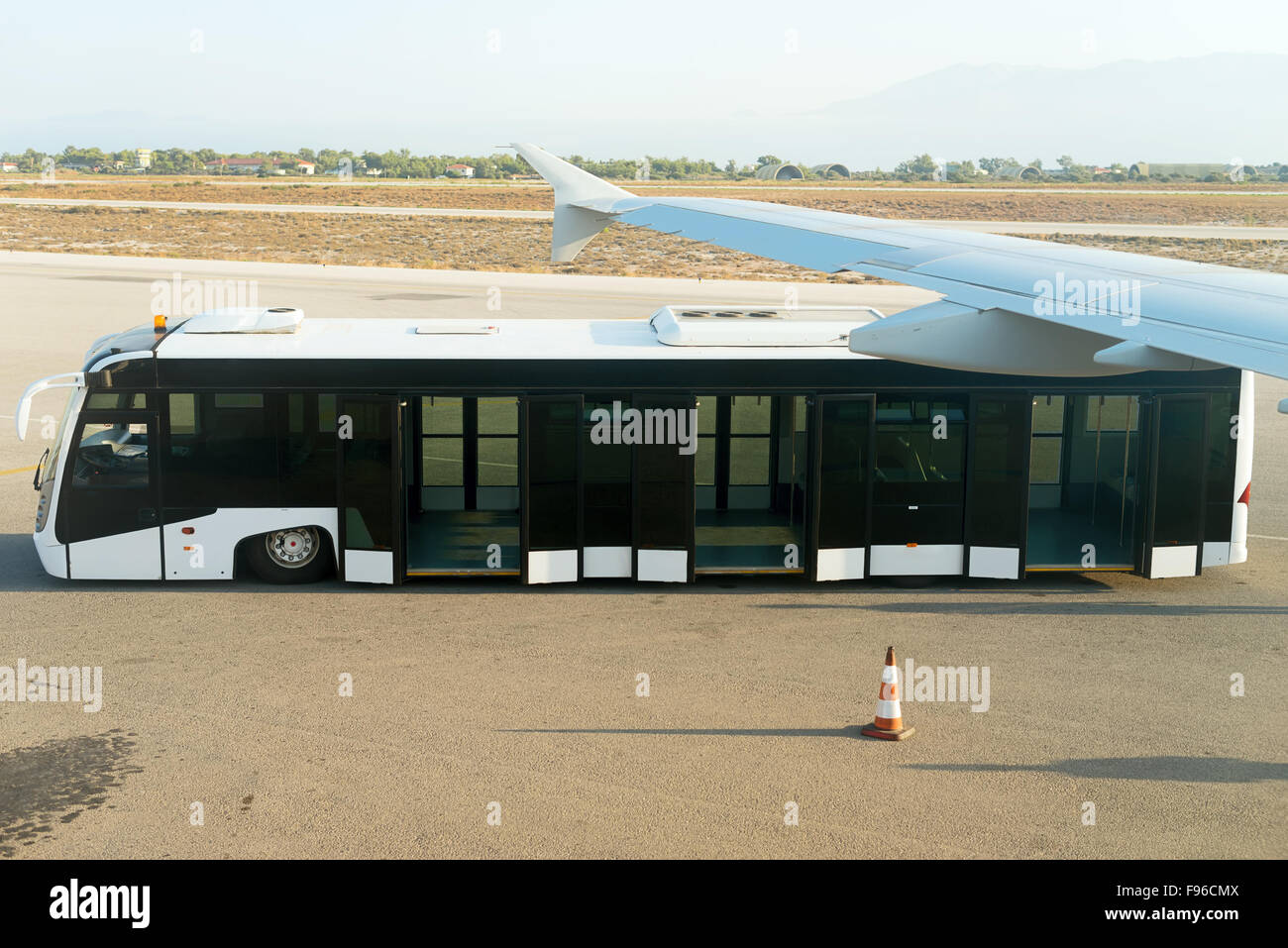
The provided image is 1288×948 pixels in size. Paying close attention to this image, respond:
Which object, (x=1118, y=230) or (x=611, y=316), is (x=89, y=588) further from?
(x=1118, y=230)

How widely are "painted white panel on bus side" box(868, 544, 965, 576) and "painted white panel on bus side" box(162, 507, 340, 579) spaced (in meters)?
6.15

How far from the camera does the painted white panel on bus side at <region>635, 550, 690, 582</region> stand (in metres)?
14.4

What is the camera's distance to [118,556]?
14156 mm

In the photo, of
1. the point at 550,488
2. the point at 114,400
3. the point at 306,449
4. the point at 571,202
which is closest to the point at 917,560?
the point at 550,488

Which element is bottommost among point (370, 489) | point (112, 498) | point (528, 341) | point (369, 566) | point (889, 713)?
point (889, 713)

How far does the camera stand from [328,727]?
10484 mm

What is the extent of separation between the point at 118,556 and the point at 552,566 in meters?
4.73

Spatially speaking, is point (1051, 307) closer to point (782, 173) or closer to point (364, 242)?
point (364, 242)

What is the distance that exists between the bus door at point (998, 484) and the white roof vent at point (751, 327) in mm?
1709

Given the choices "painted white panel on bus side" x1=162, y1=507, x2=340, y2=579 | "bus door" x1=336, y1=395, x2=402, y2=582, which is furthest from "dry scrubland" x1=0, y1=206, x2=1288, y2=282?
"painted white panel on bus side" x1=162, y1=507, x2=340, y2=579

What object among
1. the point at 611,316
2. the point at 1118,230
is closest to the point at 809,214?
the point at 611,316

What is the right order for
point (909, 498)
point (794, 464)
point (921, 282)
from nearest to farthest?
point (921, 282)
point (909, 498)
point (794, 464)

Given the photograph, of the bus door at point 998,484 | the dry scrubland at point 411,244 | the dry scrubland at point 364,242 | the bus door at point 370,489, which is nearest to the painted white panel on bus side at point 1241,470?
the bus door at point 998,484
